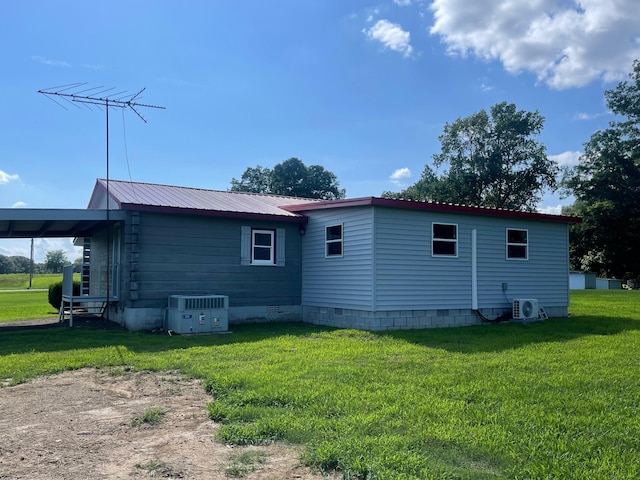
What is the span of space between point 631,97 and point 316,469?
42.3 meters

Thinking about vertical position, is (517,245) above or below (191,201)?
below

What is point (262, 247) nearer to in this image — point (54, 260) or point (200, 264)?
point (200, 264)

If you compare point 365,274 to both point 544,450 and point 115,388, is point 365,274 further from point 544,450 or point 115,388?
point 544,450

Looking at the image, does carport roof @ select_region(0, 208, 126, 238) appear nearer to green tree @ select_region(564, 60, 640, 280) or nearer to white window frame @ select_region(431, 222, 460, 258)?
white window frame @ select_region(431, 222, 460, 258)

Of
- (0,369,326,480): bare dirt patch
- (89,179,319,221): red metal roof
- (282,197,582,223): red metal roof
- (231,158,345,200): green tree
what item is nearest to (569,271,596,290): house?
(231,158,345,200): green tree

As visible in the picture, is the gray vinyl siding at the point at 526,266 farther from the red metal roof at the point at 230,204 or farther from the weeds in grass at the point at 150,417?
the weeds in grass at the point at 150,417

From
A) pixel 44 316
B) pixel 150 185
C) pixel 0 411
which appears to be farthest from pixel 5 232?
pixel 0 411

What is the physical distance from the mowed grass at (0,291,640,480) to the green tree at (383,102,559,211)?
28161 millimetres

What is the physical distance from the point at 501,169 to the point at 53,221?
32.2m

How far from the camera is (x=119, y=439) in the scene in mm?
4293

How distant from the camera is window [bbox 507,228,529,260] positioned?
1391 cm

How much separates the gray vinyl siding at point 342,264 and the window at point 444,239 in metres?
1.84

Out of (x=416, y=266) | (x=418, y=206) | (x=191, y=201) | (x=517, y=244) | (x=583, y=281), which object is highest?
(x=191, y=201)

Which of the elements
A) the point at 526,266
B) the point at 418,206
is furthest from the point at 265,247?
the point at 526,266
